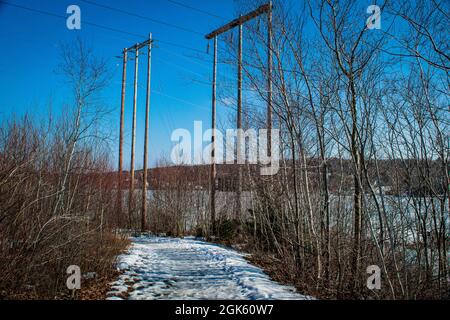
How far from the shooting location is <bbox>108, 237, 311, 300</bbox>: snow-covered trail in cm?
451

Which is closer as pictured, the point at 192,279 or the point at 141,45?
the point at 192,279

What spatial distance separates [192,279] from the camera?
217 inches

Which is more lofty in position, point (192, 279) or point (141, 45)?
point (141, 45)

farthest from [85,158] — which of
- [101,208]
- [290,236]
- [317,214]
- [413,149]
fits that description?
[413,149]

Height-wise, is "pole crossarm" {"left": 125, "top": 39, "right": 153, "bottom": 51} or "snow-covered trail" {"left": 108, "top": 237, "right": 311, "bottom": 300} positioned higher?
"pole crossarm" {"left": 125, "top": 39, "right": 153, "bottom": 51}

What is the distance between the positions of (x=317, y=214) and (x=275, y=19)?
4.19 metres

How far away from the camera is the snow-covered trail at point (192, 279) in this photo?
4508 mm

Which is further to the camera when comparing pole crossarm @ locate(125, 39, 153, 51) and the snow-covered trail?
pole crossarm @ locate(125, 39, 153, 51)

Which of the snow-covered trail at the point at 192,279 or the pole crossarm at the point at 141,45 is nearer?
the snow-covered trail at the point at 192,279

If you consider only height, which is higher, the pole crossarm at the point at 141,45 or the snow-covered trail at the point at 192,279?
the pole crossarm at the point at 141,45
